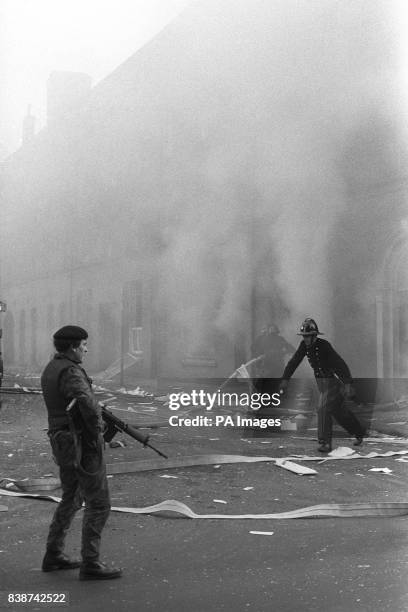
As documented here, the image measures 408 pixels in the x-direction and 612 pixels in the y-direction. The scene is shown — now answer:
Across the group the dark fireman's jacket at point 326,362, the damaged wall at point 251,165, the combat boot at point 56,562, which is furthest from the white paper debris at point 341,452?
the combat boot at point 56,562

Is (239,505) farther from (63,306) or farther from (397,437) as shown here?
(63,306)

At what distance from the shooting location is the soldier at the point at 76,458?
3055mm

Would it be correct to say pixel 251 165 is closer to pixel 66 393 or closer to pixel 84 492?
pixel 66 393

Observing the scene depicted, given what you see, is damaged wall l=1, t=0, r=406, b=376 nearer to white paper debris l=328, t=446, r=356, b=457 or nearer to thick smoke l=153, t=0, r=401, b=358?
thick smoke l=153, t=0, r=401, b=358

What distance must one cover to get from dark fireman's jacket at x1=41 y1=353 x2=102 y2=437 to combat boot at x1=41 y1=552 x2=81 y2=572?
0.53 meters

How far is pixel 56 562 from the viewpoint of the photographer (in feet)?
10.2

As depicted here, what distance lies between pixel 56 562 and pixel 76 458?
0.46 metres

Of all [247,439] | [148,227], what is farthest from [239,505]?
[148,227]

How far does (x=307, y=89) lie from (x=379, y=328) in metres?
3.20

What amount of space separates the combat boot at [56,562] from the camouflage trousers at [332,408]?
366cm

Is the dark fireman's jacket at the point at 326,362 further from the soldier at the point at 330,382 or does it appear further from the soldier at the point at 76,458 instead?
the soldier at the point at 76,458

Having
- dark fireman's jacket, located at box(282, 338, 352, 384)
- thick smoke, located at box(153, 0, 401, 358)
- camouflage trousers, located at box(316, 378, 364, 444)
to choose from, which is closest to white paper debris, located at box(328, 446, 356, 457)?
camouflage trousers, located at box(316, 378, 364, 444)

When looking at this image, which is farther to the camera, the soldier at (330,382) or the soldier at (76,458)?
the soldier at (330,382)

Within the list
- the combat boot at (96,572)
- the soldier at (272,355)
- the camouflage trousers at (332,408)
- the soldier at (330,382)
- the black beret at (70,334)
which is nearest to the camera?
the combat boot at (96,572)
